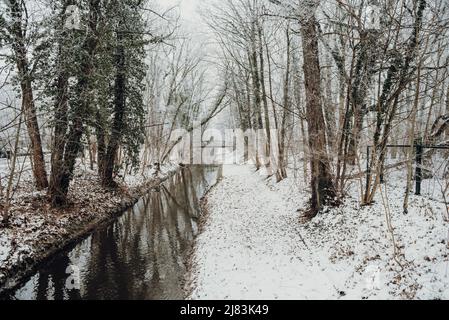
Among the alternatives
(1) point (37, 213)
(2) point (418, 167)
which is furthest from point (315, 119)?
(1) point (37, 213)

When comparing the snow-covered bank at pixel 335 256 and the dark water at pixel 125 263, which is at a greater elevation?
the snow-covered bank at pixel 335 256

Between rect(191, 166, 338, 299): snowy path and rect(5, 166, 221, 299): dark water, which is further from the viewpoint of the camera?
rect(5, 166, 221, 299): dark water

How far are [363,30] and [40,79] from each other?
10653 mm

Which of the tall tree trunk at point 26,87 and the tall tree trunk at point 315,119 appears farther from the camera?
the tall tree trunk at point 26,87

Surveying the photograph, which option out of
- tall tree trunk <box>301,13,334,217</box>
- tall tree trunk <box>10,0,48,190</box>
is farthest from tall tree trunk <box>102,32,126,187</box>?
tall tree trunk <box>301,13,334,217</box>

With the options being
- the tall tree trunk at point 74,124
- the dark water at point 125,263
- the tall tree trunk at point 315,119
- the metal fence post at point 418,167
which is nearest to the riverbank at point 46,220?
the dark water at point 125,263

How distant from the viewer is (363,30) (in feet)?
25.5

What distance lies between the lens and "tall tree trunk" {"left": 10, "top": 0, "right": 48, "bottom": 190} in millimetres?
9906

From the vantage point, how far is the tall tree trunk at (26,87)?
32.5ft

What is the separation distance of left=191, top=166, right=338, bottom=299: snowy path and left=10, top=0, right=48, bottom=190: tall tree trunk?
19.8ft

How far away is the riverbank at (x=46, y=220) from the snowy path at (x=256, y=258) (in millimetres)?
4432

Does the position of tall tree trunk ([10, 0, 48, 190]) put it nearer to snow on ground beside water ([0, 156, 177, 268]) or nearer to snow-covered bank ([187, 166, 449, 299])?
snow on ground beside water ([0, 156, 177, 268])

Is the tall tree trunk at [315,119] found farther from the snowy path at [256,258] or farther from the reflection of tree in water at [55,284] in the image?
the reflection of tree in water at [55,284]
